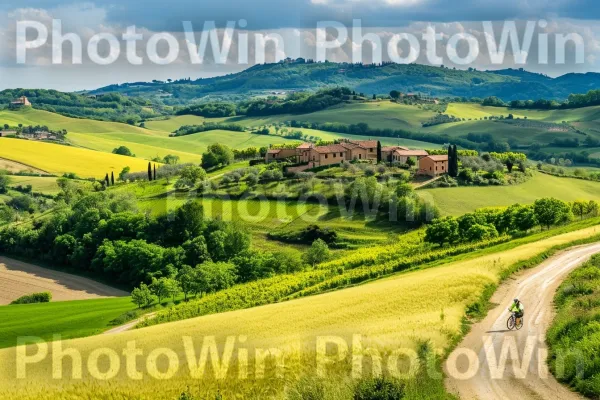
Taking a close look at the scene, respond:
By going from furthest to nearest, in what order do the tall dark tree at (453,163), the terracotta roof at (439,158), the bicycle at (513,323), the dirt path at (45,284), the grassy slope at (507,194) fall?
the terracotta roof at (439,158)
the tall dark tree at (453,163)
the grassy slope at (507,194)
the dirt path at (45,284)
the bicycle at (513,323)

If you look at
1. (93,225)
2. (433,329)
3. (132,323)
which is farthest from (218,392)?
(93,225)

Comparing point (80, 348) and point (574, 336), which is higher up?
point (574, 336)

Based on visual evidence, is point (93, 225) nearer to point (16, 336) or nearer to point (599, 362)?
point (16, 336)

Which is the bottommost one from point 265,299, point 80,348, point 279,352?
point 265,299

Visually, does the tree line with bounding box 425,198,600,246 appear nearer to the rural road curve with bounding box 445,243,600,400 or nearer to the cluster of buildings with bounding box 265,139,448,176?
the rural road curve with bounding box 445,243,600,400

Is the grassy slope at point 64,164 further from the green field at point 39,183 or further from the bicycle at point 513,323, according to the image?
the bicycle at point 513,323

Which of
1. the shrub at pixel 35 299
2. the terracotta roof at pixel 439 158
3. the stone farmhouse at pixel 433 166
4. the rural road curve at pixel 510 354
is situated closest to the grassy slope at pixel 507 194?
the stone farmhouse at pixel 433 166

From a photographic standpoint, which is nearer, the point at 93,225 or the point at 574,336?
the point at 574,336

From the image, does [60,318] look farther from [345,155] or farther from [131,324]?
[345,155]
